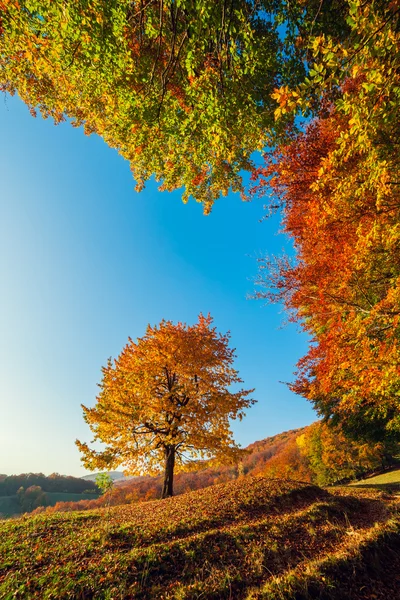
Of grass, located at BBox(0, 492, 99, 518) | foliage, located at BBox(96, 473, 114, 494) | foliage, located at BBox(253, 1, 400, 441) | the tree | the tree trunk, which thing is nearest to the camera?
foliage, located at BBox(253, 1, 400, 441)

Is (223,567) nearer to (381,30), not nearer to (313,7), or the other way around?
(381,30)

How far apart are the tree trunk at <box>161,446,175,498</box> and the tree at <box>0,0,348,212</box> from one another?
537 inches

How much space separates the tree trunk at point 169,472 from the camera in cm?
1229

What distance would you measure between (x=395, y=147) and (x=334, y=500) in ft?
36.8

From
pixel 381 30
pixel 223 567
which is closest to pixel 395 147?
pixel 381 30

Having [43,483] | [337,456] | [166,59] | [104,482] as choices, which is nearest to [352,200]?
[166,59]

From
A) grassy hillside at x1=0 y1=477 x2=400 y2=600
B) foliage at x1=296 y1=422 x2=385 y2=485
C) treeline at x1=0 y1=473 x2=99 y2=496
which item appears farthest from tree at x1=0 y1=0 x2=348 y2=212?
treeline at x1=0 y1=473 x2=99 y2=496

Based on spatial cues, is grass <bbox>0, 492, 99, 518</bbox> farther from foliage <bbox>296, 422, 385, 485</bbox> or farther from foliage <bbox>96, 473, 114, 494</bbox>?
foliage <bbox>96, 473, 114, 494</bbox>

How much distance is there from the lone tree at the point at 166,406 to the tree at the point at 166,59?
9.32 m

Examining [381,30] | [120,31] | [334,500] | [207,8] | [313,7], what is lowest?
[334,500]

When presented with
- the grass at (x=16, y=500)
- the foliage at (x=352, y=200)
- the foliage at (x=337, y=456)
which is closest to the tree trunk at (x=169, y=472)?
the foliage at (x=352, y=200)

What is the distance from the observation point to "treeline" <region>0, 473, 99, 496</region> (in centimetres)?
9245

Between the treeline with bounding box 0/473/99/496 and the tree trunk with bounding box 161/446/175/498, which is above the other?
the tree trunk with bounding box 161/446/175/498

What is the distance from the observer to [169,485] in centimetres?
1242
